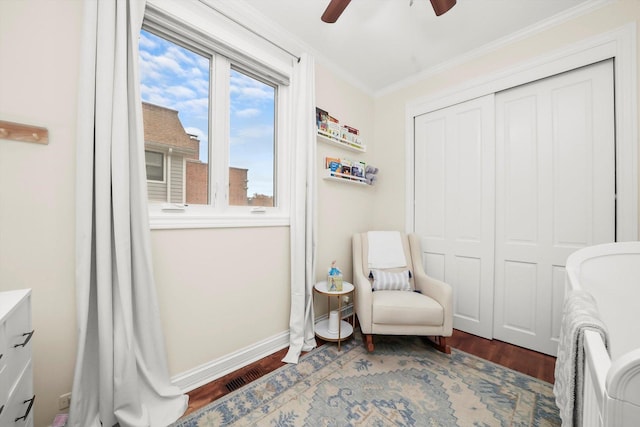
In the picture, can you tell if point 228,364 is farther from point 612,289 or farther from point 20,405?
point 612,289

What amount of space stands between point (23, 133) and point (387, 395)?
7.57ft

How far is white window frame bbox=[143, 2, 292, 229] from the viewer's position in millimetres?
1514

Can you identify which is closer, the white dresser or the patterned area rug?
the white dresser

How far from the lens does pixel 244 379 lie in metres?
1.68

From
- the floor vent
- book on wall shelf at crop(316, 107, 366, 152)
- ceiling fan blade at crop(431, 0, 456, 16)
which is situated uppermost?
ceiling fan blade at crop(431, 0, 456, 16)

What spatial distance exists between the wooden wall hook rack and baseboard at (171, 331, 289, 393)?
1.44 m

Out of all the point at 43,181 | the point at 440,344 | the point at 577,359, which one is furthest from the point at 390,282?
the point at 43,181

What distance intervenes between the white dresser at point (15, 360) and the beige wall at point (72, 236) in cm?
19

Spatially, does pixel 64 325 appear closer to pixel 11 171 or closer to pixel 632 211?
pixel 11 171

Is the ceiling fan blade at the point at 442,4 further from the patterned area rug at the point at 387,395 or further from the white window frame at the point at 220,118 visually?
the patterned area rug at the point at 387,395

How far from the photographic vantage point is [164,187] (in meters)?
1.59

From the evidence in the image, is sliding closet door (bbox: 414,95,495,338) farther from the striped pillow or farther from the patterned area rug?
the patterned area rug

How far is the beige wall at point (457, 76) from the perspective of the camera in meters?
1.75

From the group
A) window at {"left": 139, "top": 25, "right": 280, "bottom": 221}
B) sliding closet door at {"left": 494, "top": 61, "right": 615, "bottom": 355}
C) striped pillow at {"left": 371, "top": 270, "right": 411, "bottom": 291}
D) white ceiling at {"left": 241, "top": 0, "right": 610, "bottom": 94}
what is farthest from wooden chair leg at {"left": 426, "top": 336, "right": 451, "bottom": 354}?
white ceiling at {"left": 241, "top": 0, "right": 610, "bottom": 94}
